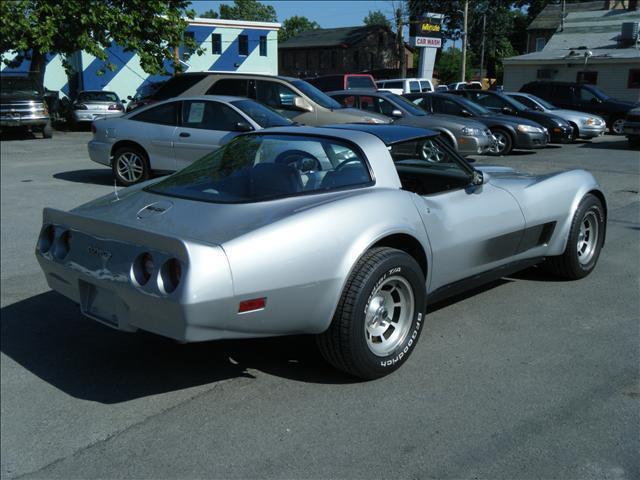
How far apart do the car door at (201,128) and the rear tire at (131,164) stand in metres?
0.62

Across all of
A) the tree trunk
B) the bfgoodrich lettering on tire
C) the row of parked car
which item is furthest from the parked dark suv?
the bfgoodrich lettering on tire

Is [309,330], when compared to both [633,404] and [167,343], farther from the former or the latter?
[633,404]

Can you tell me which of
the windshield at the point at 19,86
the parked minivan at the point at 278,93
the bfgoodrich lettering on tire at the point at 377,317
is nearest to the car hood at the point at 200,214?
the bfgoodrich lettering on tire at the point at 377,317

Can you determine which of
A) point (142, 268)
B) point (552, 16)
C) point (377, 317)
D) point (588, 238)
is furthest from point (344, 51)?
point (142, 268)

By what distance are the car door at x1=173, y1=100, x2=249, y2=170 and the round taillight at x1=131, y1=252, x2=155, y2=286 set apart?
6810 millimetres

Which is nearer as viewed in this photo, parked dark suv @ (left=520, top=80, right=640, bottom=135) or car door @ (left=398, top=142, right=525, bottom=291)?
car door @ (left=398, top=142, right=525, bottom=291)

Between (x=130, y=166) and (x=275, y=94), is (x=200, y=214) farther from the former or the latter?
(x=275, y=94)

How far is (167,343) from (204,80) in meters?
9.58

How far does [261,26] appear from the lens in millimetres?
43469

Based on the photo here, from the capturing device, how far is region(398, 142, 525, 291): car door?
415cm

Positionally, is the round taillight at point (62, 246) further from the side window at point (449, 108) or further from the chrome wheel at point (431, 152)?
the side window at point (449, 108)

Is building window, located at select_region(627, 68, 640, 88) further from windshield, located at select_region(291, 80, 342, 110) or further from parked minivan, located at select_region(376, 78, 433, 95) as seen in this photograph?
windshield, located at select_region(291, 80, 342, 110)

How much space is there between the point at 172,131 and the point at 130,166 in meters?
0.94

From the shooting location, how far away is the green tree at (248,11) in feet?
344
